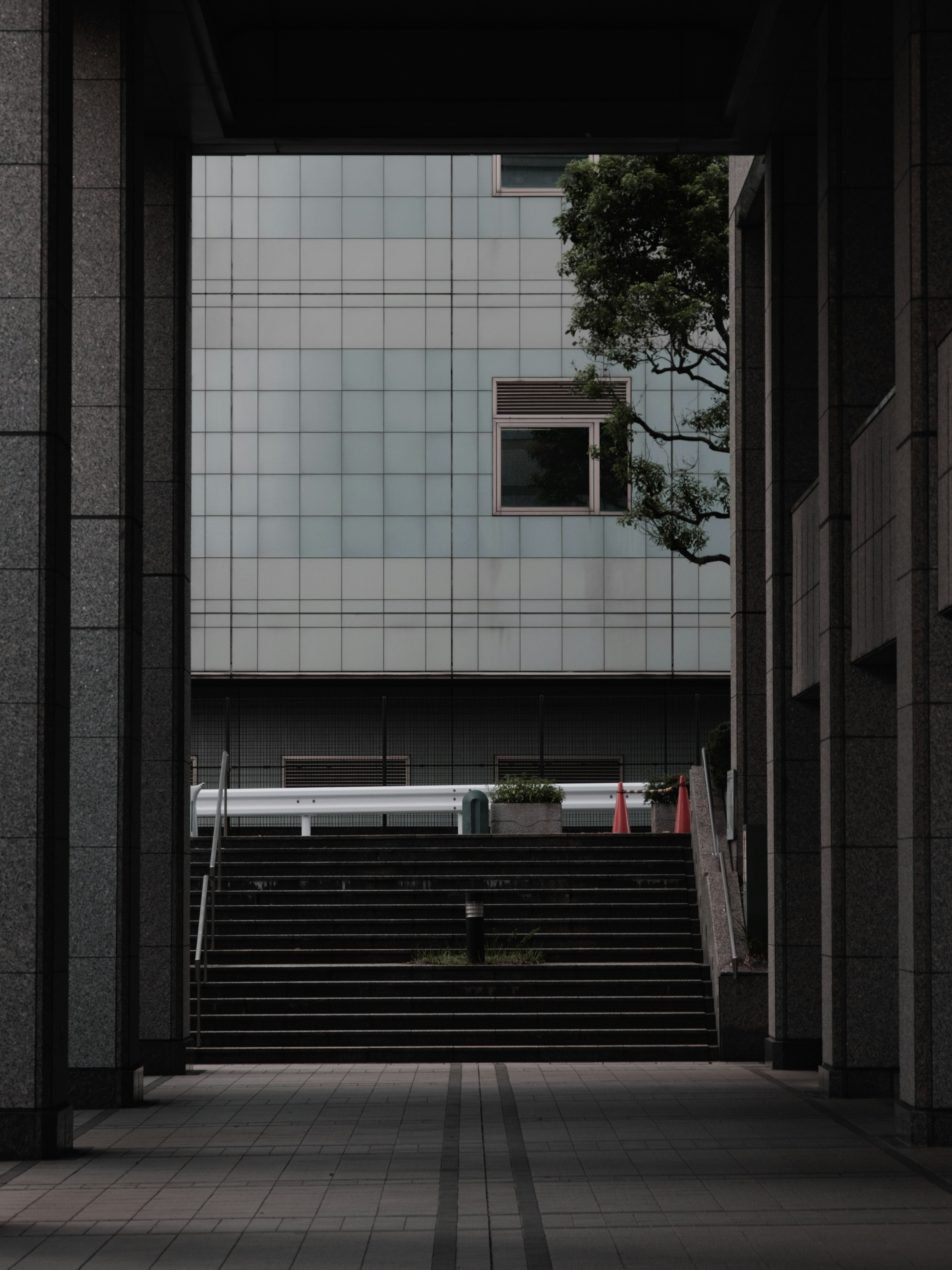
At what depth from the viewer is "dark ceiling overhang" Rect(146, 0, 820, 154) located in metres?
15.8

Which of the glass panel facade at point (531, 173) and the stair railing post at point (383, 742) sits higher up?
the glass panel facade at point (531, 173)

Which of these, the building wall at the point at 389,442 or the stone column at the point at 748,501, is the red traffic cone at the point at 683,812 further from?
the building wall at the point at 389,442

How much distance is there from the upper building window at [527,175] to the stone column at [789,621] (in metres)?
15.3

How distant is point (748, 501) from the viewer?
1914 centimetres

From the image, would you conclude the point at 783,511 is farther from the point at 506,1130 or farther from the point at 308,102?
the point at 506,1130

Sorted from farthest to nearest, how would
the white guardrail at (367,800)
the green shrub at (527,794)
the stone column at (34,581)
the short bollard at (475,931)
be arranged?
the white guardrail at (367,800)
the green shrub at (527,794)
the short bollard at (475,931)
the stone column at (34,581)

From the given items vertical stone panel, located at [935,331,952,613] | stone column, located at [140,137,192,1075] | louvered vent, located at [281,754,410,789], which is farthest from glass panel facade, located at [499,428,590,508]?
vertical stone panel, located at [935,331,952,613]

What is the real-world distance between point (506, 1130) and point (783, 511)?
7.28m

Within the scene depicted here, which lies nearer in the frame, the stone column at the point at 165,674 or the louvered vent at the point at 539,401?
the stone column at the point at 165,674

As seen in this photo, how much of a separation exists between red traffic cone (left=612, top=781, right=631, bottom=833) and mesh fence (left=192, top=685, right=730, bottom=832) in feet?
19.7

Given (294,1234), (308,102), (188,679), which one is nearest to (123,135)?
(308,102)

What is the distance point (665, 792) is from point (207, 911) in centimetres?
740

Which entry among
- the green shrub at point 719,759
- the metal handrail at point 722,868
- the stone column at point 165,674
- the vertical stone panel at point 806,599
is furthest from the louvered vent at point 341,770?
the vertical stone panel at point 806,599

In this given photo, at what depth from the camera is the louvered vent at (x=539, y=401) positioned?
31875 millimetres
